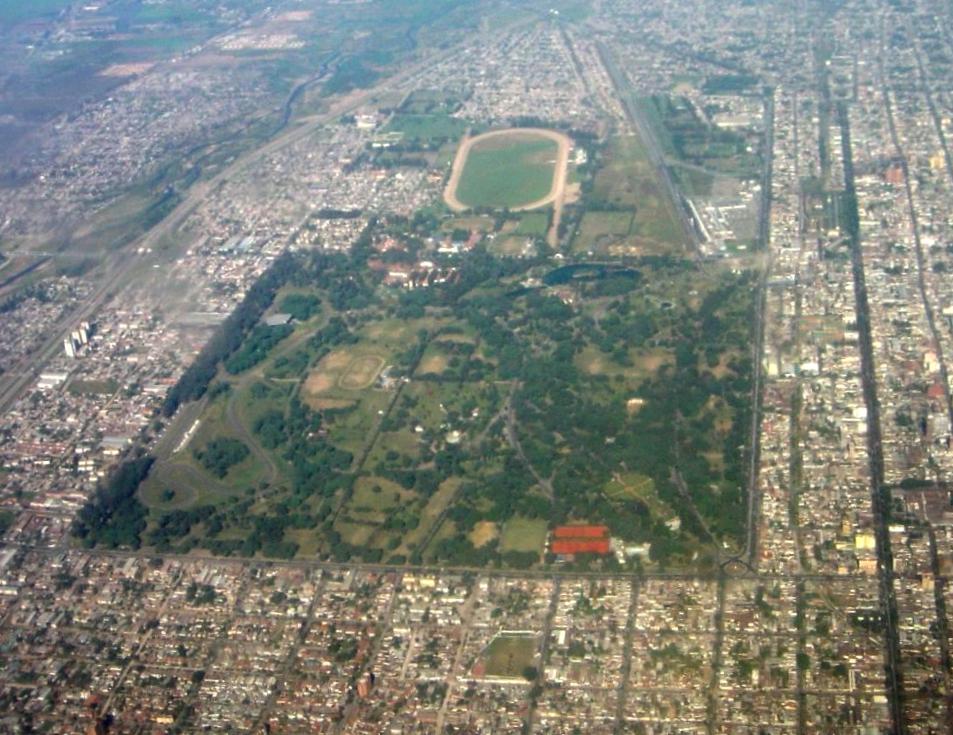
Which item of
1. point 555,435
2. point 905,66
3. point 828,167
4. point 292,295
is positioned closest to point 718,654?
point 555,435

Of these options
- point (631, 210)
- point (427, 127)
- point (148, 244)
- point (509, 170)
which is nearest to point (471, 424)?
point (631, 210)

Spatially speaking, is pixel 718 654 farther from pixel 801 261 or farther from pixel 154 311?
pixel 154 311

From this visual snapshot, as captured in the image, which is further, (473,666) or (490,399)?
(490,399)

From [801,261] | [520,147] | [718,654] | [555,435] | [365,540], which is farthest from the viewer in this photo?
[520,147]

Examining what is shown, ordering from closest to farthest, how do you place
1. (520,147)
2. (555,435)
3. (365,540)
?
(365,540) < (555,435) < (520,147)

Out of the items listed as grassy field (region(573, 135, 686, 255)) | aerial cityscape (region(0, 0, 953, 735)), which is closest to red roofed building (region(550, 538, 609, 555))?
aerial cityscape (region(0, 0, 953, 735))
